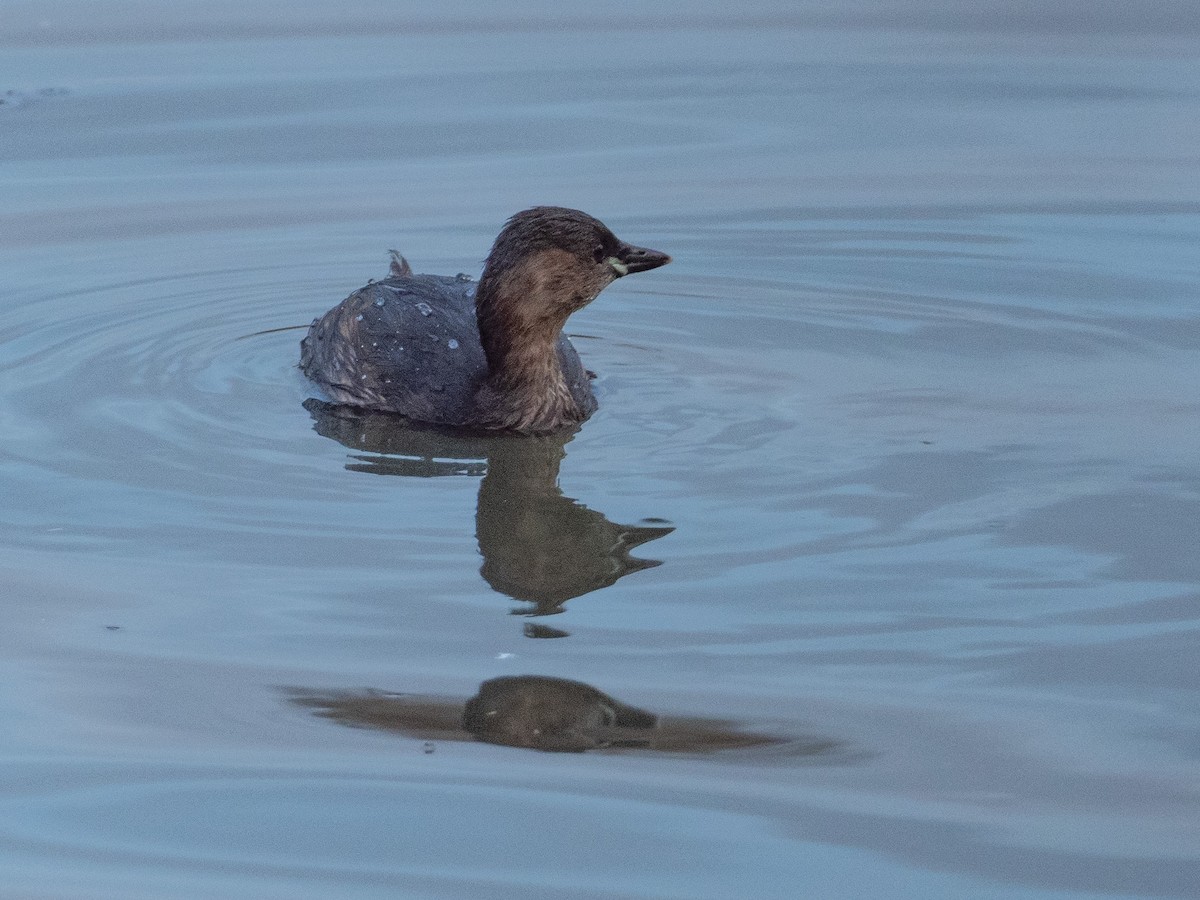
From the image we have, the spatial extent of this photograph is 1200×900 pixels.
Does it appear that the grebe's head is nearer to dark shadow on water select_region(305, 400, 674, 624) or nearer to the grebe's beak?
the grebe's beak

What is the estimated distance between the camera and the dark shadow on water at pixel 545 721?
4.73 m

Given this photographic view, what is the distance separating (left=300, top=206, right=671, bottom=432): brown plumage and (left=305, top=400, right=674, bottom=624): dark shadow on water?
87 millimetres

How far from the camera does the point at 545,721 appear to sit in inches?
191

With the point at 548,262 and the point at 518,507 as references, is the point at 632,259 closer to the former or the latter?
the point at 548,262

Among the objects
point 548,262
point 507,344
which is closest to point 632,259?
point 548,262

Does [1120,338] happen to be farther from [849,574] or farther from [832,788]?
[832,788]

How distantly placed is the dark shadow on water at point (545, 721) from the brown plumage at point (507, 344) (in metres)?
2.58

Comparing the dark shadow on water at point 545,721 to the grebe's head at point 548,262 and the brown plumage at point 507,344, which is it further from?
the grebe's head at point 548,262

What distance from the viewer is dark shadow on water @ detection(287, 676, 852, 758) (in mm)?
4727

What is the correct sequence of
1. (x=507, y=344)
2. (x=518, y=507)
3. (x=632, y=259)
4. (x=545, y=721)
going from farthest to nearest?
(x=632, y=259)
(x=507, y=344)
(x=518, y=507)
(x=545, y=721)

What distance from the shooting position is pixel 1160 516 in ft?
20.2

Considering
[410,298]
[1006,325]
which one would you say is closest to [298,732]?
[410,298]

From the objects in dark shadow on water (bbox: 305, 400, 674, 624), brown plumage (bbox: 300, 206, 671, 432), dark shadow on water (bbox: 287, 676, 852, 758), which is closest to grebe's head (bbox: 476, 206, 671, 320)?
brown plumage (bbox: 300, 206, 671, 432)

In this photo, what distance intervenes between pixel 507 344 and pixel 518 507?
124cm
